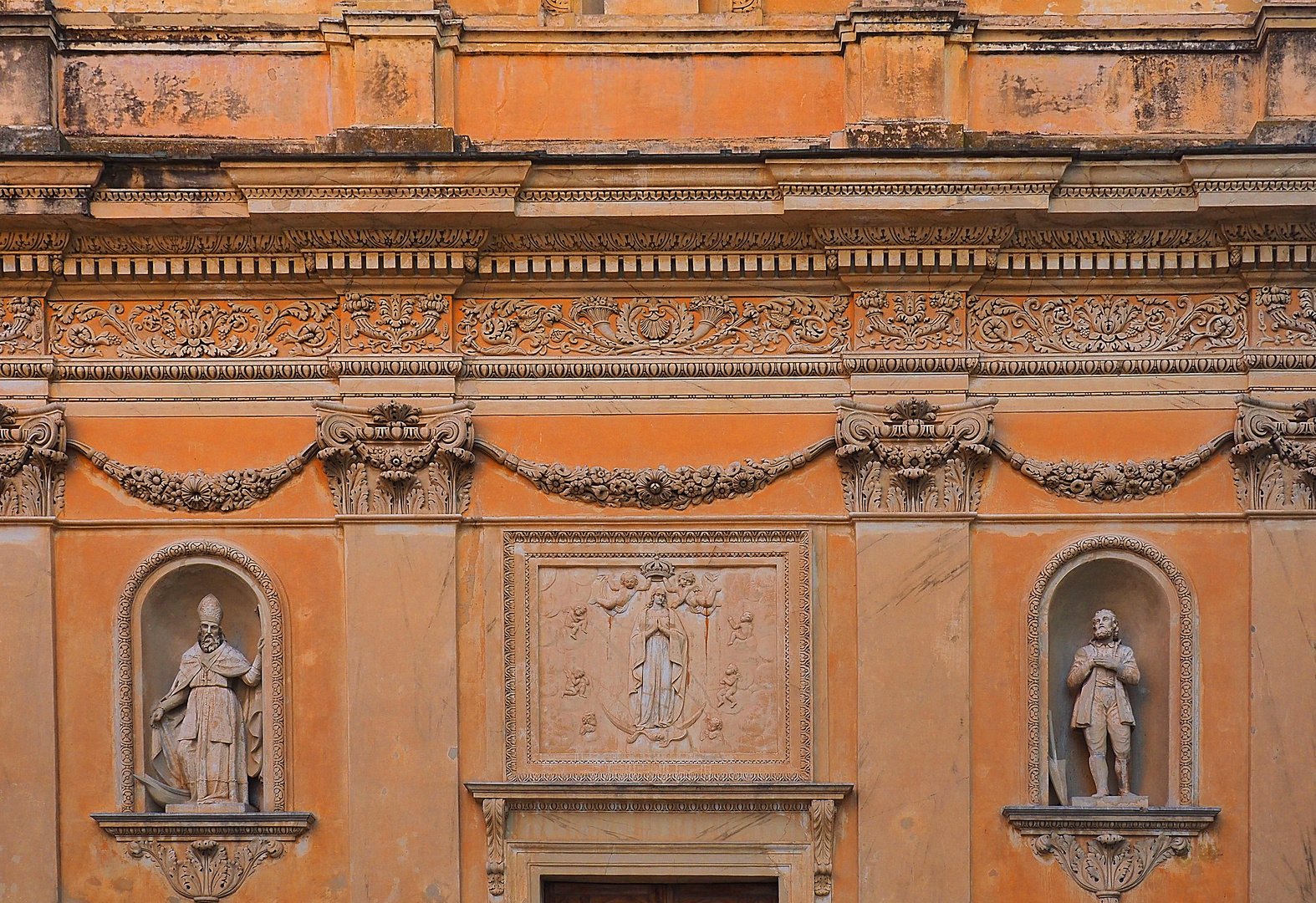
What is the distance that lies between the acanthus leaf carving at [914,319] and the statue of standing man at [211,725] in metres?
3.78

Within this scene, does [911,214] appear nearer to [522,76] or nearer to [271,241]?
[522,76]

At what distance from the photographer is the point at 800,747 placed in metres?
8.43

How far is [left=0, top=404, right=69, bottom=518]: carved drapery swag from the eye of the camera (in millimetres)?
8406

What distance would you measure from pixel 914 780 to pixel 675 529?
6.07ft

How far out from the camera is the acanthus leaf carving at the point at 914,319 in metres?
8.50

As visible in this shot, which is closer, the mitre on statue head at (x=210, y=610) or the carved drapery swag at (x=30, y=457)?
the carved drapery swag at (x=30, y=457)

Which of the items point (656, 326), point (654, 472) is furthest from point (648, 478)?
point (656, 326)

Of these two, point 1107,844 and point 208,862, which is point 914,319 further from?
point 208,862

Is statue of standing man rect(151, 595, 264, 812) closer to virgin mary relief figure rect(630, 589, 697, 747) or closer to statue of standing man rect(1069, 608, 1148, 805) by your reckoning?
virgin mary relief figure rect(630, 589, 697, 747)

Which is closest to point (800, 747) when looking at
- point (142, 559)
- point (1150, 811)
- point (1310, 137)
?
A: point (1150, 811)

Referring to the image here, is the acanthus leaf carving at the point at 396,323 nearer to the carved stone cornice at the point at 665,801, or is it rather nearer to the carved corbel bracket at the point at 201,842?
the carved stone cornice at the point at 665,801

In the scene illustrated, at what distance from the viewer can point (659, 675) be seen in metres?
8.53

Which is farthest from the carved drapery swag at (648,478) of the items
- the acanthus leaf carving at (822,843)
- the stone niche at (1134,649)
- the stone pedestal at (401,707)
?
the acanthus leaf carving at (822,843)

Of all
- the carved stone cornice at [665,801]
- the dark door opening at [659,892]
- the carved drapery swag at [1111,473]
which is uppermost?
the carved drapery swag at [1111,473]
